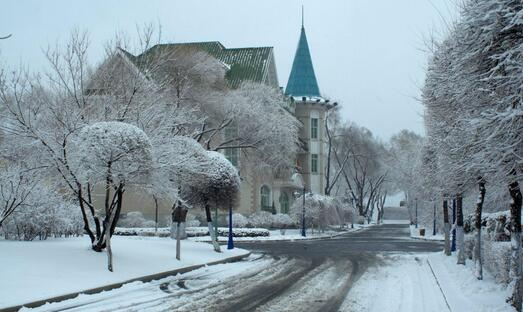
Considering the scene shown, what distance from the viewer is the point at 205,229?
43688mm

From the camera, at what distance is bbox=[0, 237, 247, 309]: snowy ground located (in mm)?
11759

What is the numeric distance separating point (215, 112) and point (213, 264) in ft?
52.9

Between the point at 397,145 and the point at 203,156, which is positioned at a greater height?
the point at 397,145

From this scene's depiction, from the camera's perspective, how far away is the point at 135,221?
45.0 metres

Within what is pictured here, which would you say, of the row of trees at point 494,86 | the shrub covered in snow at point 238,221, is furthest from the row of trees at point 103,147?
the shrub covered in snow at point 238,221

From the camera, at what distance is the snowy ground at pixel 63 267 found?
1176 cm

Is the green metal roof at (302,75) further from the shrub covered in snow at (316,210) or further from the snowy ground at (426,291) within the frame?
the snowy ground at (426,291)

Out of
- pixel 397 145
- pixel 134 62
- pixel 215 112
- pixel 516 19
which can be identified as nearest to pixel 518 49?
pixel 516 19

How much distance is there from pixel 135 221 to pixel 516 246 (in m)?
37.3

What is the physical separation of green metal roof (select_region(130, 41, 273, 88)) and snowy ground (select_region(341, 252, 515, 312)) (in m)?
34.7

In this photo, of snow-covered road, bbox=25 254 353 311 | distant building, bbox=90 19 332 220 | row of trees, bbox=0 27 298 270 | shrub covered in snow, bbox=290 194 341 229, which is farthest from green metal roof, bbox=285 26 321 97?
snow-covered road, bbox=25 254 353 311

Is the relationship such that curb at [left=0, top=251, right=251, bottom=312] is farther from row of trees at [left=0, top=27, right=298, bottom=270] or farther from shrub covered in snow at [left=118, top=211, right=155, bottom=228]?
shrub covered in snow at [left=118, top=211, right=155, bottom=228]

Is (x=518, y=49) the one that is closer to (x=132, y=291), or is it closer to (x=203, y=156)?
(x=132, y=291)

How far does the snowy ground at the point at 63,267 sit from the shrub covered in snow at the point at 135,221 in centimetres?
2529
